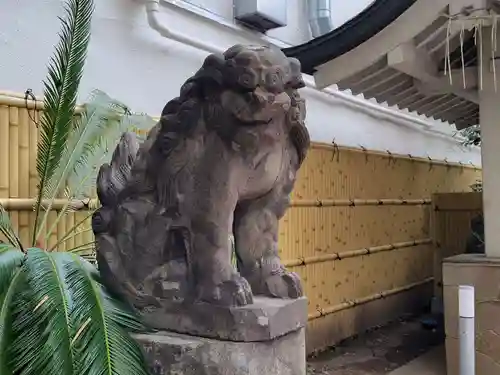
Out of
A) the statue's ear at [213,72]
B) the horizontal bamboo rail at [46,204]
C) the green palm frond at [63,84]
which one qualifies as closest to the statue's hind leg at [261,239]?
the statue's ear at [213,72]

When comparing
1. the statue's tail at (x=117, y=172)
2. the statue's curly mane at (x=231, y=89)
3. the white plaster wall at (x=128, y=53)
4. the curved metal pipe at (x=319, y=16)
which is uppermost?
the curved metal pipe at (x=319, y=16)

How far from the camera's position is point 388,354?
21.4 feet

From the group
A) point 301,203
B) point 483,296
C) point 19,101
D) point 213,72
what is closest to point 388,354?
point 483,296

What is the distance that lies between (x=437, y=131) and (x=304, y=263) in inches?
255

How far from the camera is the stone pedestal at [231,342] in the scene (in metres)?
2.33

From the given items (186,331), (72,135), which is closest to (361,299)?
(72,135)

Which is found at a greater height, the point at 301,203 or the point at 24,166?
the point at 24,166

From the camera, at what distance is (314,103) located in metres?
8.13

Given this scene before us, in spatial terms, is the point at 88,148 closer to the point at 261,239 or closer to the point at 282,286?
the point at 261,239

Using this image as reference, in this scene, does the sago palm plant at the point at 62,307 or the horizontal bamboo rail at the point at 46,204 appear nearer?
the sago palm plant at the point at 62,307

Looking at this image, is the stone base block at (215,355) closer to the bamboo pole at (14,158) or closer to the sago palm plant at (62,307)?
the sago palm plant at (62,307)

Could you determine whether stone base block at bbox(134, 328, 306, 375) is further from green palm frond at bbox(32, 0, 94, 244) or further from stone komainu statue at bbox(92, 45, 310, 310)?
green palm frond at bbox(32, 0, 94, 244)

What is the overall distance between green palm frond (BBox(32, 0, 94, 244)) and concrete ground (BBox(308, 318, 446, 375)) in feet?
11.0

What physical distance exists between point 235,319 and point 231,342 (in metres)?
0.09
